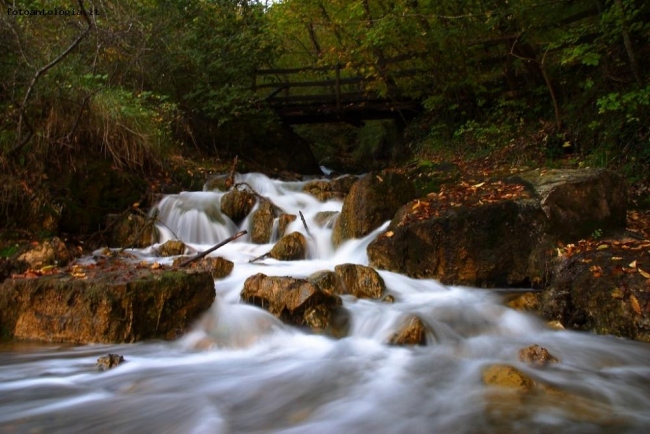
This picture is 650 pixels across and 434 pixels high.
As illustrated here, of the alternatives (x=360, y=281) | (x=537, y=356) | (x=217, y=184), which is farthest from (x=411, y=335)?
(x=217, y=184)

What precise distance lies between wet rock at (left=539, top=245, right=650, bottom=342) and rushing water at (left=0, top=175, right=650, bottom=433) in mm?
158

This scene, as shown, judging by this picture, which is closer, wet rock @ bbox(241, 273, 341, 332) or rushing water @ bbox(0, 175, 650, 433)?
rushing water @ bbox(0, 175, 650, 433)

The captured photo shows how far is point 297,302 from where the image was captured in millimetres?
4645

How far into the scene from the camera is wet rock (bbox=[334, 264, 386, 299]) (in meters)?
5.33

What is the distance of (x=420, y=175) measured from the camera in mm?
9391

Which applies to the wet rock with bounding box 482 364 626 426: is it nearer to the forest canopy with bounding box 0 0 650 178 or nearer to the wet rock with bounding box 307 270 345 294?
the wet rock with bounding box 307 270 345 294

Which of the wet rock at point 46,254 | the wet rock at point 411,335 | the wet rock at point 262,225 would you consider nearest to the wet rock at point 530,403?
the wet rock at point 411,335

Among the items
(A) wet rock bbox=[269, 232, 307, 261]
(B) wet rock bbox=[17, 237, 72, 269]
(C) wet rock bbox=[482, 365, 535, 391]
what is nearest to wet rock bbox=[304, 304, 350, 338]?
(C) wet rock bbox=[482, 365, 535, 391]

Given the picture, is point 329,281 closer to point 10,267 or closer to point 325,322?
point 325,322

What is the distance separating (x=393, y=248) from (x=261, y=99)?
8.31 meters

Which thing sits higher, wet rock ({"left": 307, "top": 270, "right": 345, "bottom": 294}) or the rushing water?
wet rock ({"left": 307, "top": 270, "right": 345, "bottom": 294})

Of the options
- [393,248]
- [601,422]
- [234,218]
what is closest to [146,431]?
[601,422]

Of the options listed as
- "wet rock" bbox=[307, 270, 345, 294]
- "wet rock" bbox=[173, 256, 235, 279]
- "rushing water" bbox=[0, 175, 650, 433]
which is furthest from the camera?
"wet rock" bbox=[173, 256, 235, 279]

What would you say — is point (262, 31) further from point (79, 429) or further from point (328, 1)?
point (79, 429)
